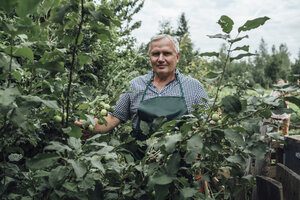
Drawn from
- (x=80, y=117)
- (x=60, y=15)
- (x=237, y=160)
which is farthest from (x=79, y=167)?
(x=237, y=160)

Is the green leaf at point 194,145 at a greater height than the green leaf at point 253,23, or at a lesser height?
lesser

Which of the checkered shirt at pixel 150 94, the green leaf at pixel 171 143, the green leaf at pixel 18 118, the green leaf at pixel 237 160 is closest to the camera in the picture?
the green leaf at pixel 18 118

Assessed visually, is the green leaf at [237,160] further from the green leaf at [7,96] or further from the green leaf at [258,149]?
the green leaf at [7,96]

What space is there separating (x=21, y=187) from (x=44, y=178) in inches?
9.5

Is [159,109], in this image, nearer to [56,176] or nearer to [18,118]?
[56,176]

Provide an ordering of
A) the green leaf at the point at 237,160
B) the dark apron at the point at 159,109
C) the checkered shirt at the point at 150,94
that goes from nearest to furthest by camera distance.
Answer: the green leaf at the point at 237,160, the dark apron at the point at 159,109, the checkered shirt at the point at 150,94

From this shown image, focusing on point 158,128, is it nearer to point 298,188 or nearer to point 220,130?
point 220,130

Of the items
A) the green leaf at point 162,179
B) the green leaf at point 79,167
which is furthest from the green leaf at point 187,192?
the green leaf at point 79,167

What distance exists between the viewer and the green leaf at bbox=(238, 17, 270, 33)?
35.0 inches

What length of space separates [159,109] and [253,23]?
154cm

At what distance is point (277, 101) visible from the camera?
1.02 meters

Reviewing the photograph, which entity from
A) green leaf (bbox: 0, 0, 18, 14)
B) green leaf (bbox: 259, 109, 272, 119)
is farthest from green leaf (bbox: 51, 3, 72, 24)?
green leaf (bbox: 259, 109, 272, 119)

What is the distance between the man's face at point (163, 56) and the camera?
8.32 feet

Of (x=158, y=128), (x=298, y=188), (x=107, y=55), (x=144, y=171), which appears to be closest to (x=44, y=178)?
(x=144, y=171)
